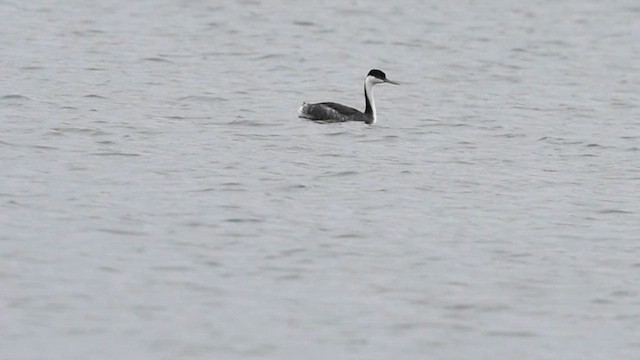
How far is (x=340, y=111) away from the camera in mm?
24047

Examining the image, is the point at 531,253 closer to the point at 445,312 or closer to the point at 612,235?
the point at 612,235

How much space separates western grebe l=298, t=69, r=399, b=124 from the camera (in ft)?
78.3

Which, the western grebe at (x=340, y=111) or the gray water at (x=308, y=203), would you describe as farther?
the western grebe at (x=340, y=111)

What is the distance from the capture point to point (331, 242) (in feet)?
50.9

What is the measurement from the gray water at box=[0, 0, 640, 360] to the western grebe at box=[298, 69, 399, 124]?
22 cm

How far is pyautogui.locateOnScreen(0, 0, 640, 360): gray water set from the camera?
12.6 metres

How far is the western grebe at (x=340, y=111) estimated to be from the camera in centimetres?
2386

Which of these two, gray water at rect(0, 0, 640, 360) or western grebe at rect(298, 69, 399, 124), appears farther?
western grebe at rect(298, 69, 399, 124)

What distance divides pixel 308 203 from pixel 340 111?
6.72 m

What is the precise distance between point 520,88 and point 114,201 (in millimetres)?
14487

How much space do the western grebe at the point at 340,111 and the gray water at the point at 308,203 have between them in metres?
0.22

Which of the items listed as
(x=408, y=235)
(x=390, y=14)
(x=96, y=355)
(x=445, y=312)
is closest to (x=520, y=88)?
(x=390, y=14)

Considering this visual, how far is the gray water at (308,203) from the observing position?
12586 millimetres

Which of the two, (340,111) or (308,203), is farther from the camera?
(340,111)
